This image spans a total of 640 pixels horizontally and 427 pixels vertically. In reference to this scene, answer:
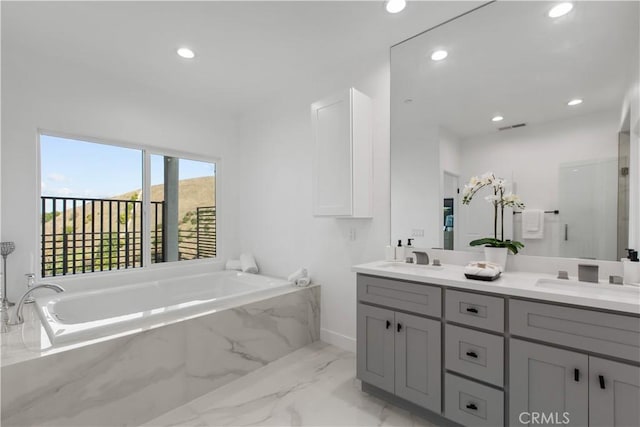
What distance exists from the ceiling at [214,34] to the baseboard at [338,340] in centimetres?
254

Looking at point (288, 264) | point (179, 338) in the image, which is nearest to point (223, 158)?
point (288, 264)

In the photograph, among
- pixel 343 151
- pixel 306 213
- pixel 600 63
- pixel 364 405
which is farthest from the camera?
pixel 306 213

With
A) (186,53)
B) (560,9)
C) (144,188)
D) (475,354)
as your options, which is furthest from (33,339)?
(560,9)

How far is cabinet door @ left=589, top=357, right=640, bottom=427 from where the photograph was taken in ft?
3.96

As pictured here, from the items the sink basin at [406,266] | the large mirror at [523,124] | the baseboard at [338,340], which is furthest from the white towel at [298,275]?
the large mirror at [523,124]

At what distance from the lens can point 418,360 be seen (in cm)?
182

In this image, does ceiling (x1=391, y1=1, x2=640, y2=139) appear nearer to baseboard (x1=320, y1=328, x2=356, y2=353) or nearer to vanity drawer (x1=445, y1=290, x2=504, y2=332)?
vanity drawer (x1=445, y1=290, x2=504, y2=332)

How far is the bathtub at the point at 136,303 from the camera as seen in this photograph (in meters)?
1.82

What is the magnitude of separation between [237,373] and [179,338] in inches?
22.8

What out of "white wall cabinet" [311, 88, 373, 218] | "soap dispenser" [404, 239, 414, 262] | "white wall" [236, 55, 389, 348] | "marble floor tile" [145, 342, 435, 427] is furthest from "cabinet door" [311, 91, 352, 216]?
"marble floor tile" [145, 342, 435, 427]

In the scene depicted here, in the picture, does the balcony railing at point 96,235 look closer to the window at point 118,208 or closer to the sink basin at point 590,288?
the window at point 118,208

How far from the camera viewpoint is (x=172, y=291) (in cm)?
322

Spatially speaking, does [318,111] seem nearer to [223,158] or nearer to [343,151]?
[343,151]

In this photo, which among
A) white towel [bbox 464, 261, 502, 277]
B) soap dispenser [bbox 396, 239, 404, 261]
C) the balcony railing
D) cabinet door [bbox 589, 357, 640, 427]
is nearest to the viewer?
cabinet door [bbox 589, 357, 640, 427]
